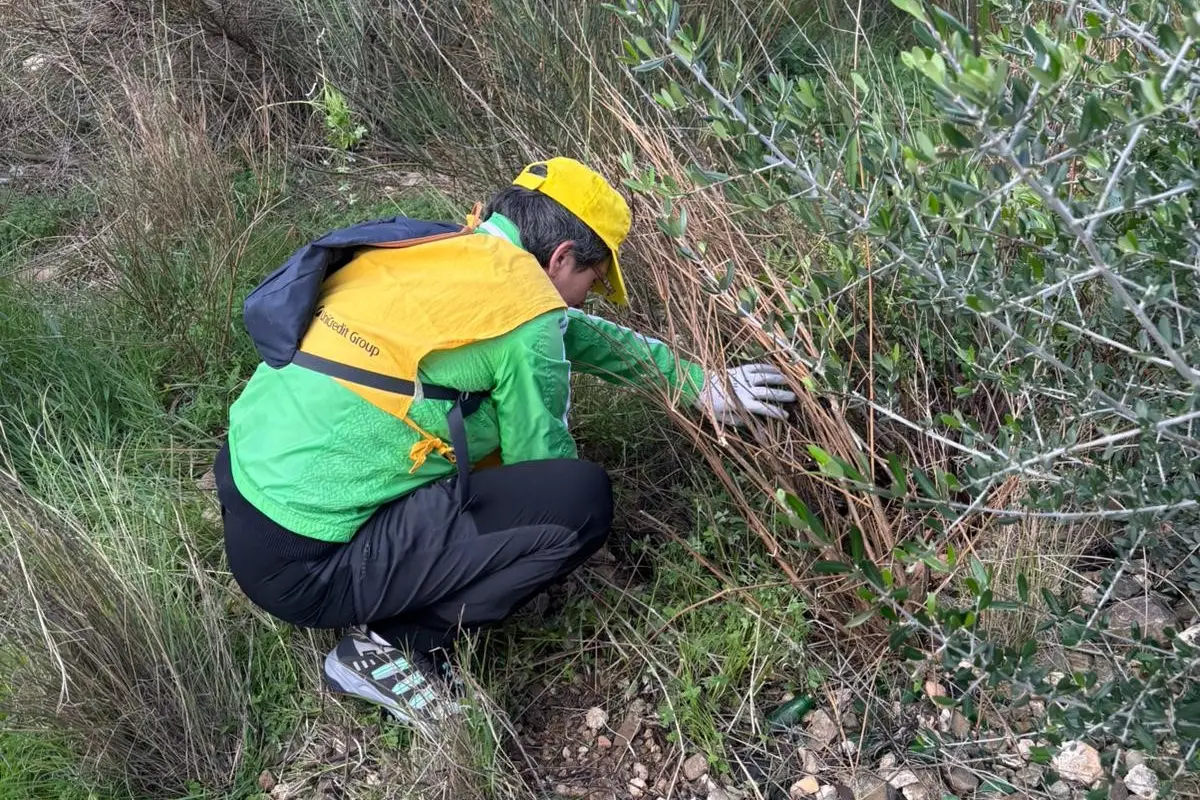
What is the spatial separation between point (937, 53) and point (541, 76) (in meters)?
2.65

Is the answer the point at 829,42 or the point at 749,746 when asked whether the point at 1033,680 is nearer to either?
the point at 749,746

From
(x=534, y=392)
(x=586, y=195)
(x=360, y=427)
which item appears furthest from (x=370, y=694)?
(x=586, y=195)

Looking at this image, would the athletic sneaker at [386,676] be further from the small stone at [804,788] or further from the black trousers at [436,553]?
A: the small stone at [804,788]

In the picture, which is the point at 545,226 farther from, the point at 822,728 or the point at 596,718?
the point at 822,728

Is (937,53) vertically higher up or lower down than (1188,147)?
higher up

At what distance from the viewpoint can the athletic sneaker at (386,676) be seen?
7.21ft

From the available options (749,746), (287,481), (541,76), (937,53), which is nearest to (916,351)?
(749,746)

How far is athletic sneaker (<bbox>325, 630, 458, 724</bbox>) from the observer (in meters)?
2.20

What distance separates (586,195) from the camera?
220 centimetres

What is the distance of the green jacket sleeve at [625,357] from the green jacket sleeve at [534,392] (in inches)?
9.4

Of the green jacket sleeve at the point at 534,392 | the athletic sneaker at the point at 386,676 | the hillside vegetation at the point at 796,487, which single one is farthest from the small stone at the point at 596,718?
the green jacket sleeve at the point at 534,392

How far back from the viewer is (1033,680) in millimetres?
1572

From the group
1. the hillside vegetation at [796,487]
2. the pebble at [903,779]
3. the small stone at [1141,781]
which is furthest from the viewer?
the pebble at [903,779]

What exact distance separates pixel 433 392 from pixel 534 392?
20cm
